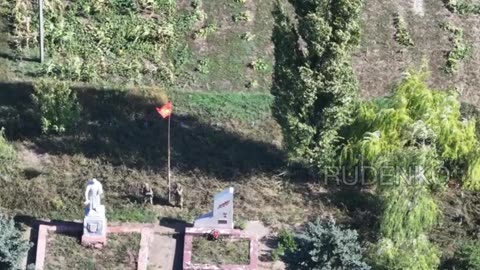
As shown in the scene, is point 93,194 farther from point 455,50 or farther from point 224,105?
point 455,50

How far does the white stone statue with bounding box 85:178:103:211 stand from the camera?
34.5m

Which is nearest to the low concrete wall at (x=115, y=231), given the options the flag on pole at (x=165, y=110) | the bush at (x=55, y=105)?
the flag on pole at (x=165, y=110)

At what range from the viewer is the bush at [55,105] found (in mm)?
37469

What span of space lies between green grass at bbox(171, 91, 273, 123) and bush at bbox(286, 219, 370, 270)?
662 cm

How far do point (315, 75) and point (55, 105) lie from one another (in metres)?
7.80

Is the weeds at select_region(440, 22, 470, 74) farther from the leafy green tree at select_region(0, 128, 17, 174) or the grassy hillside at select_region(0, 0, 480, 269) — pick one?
the leafy green tree at select_region(0, 128, 17, 174)

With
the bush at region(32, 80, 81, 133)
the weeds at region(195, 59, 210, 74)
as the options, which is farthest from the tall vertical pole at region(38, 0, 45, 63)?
the weeds at region(195, 59, 210, 74)

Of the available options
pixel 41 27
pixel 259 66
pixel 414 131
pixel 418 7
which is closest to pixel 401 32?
pixel 418 7

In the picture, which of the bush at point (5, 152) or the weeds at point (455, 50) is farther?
the weeds at point (455, 50)

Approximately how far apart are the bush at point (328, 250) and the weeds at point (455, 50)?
32.7 ft

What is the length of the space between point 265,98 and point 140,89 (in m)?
3.88

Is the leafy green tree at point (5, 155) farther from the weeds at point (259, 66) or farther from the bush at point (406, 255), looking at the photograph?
the bush at point (406, 255)

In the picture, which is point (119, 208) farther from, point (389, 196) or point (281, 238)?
point (389, 196)

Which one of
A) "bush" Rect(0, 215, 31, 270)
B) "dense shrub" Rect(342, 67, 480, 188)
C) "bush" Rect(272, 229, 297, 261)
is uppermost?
"dense shrub" Rect(342, 67, 480, 188)
